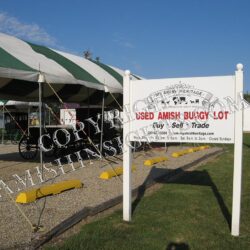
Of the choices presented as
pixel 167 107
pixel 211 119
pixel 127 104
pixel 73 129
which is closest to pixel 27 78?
pixel 127 104

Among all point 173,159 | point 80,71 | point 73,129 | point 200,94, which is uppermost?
point 80,71

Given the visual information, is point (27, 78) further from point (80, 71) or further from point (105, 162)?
point (105, 162)

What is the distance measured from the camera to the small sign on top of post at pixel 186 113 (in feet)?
17.3

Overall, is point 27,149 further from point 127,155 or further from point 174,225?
point 174,225

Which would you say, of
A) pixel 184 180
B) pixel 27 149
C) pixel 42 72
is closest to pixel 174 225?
pixel 184 180

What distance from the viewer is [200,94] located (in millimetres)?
5539

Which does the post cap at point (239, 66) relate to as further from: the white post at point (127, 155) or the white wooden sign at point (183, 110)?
the white post at point (127, 155)

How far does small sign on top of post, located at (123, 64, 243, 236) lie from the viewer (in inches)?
208

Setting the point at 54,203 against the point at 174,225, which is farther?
the point at 54,203

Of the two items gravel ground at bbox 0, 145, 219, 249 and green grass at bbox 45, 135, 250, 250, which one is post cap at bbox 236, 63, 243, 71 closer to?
green grass at bbox 45, 135, 250, 250

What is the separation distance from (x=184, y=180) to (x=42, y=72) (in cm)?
420

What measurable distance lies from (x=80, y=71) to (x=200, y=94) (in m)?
6.56

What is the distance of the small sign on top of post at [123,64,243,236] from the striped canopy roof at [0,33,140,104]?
11.6 ft

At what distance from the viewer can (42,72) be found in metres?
9.02
